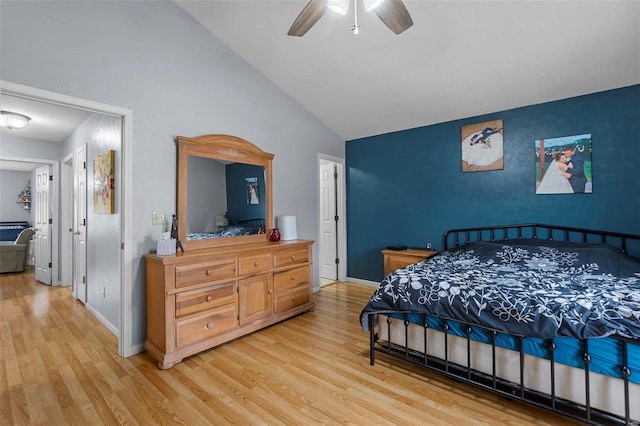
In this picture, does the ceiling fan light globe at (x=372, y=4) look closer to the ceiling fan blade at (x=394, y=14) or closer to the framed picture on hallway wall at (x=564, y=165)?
the ceiling fan blade at (x=394, y=14)

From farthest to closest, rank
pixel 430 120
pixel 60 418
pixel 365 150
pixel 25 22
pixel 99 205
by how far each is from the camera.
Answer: pixel 365 150 < pixel 430 120 < pixel 99 205 < pixel 25 22 < pixel 60 418

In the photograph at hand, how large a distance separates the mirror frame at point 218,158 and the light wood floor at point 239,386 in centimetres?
105

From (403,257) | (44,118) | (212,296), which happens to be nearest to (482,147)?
(403,257)

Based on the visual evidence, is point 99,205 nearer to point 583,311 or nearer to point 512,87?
point 583,311

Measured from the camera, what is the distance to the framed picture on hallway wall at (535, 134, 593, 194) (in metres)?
3.19

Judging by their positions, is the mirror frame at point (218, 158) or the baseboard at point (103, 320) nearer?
the mirror frame at point (218, 158)

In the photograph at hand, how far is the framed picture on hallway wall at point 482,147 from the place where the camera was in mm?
3713

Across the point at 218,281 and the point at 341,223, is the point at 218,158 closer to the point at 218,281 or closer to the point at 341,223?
the point at 218,281

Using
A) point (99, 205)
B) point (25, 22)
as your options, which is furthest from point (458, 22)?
point (99, 205)

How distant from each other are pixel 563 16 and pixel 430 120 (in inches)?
71.7

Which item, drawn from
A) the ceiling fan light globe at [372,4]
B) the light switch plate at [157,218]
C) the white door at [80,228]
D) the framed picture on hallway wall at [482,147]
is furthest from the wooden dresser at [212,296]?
the framed picture on hallway wall at [482,147]

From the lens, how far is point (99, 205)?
3.34 m

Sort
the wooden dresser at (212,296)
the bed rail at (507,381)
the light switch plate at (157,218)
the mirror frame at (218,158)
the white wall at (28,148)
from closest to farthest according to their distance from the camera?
1. the bed rail at (507,381)
2. the wooden dresser at (212,296)
3. the light switch plate at (157,218)
4. the mirror frame at (218,158)
5. the white wall at (28,148)

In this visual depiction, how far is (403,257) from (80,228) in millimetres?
4527
